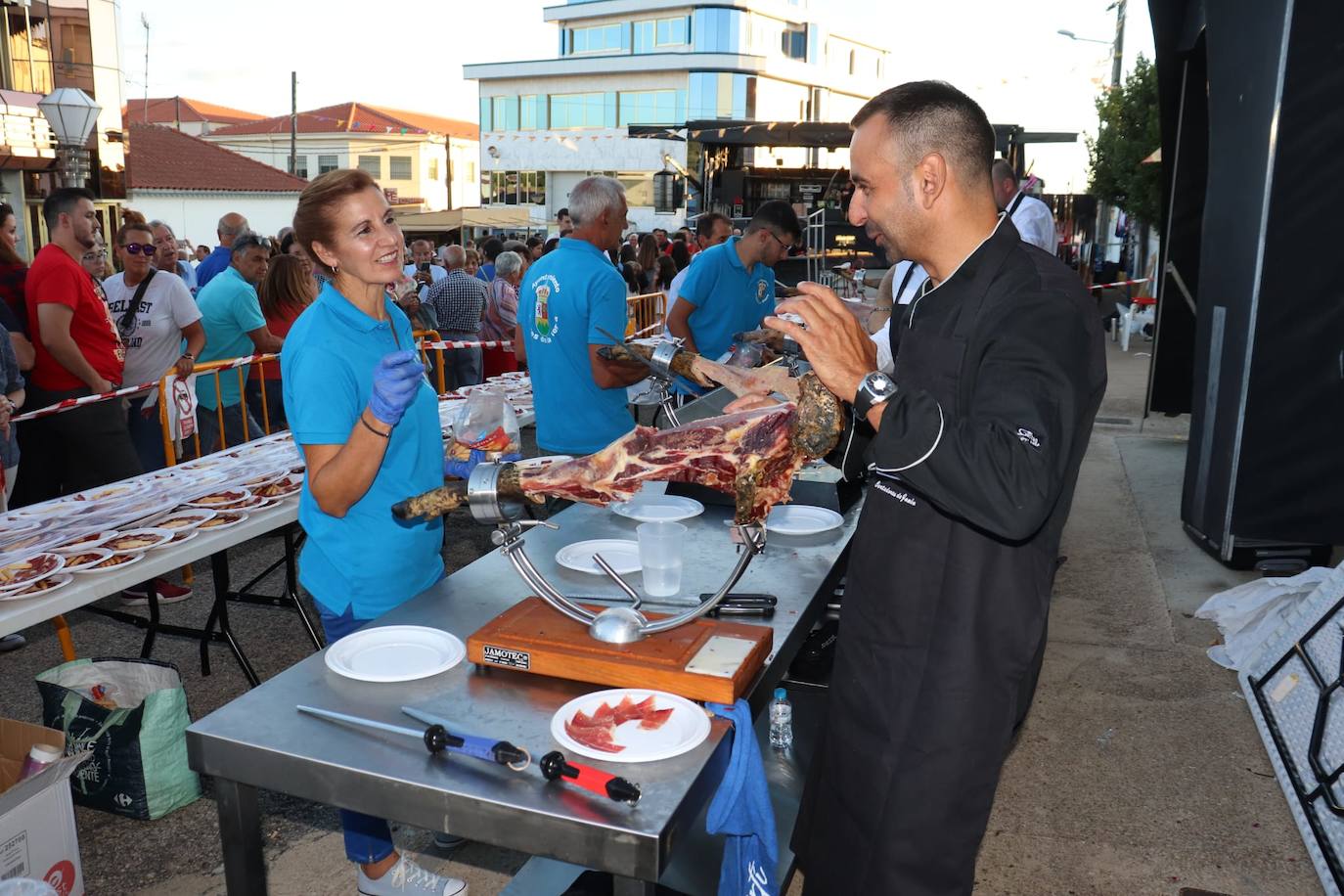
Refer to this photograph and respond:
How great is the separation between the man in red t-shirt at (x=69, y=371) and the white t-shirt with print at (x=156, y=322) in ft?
1.73

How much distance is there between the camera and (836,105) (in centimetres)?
5712

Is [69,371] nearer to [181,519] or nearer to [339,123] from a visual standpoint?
[181,519]

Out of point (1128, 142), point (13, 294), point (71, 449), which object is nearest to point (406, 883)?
point (71, 449)

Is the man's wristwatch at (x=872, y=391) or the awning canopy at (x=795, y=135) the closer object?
the man's wristwatch at (x=872, y=391)

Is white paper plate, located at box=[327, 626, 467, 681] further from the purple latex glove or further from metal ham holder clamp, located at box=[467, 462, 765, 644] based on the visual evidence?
the purple latex glove

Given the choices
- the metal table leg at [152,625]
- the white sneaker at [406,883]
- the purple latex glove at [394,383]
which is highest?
the purple latex glove at [394,383]

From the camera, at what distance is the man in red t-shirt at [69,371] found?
5.22 metres

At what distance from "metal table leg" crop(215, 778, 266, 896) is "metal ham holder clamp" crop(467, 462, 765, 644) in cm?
68

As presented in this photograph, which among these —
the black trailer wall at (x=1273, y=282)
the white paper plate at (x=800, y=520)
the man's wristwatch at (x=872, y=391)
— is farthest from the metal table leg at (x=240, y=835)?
the black trailer wall at (x=1273, y=282)

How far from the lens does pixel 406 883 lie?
2840mm

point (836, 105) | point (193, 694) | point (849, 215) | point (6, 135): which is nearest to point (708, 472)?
point (849, 215)

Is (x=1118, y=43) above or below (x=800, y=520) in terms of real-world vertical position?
above

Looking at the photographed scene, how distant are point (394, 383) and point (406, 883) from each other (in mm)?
1530

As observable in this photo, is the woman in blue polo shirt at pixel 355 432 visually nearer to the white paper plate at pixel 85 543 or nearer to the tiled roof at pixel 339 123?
the white paper plate at pixel 85 543
